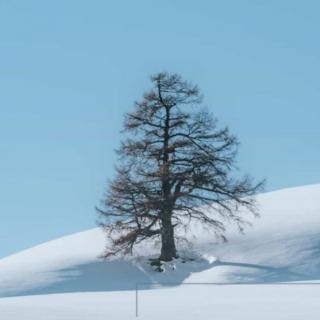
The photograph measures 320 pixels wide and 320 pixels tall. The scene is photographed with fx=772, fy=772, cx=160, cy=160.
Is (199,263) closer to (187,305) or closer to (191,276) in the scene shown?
(191,276)

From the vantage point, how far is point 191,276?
2777 centimetres

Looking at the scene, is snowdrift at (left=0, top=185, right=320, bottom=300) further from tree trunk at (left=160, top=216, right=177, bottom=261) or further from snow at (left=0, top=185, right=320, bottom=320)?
tree trunk at (left=160, top=216, right=177, bottom=261)

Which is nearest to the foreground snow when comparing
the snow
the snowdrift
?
the snow

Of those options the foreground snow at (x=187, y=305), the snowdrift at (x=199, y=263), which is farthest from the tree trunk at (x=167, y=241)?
the foreground snow at (x=187, y=305)

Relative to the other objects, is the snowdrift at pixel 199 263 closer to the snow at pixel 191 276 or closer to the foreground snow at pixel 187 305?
the snow at pixel 191 276

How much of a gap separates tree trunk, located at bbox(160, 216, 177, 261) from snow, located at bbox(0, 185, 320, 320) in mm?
560

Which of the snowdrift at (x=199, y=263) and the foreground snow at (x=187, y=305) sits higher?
the snowdrift at (x=199, y=263)

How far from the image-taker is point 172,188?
100 ft

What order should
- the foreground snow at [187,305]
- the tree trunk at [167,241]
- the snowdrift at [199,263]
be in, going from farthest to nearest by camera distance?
1. the tree trunk at [167,241]
2. the snowdrift at [199,263]
3. the foreground snow at [187,305]

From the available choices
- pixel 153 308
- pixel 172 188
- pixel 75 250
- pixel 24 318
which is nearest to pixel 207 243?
pixel 172 188

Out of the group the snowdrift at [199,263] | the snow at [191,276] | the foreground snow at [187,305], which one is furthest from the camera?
the snowdrift at [199,263]

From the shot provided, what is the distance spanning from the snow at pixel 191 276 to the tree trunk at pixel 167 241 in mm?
560

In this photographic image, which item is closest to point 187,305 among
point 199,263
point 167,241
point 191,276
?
point 191,276

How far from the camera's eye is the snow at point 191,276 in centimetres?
1487
